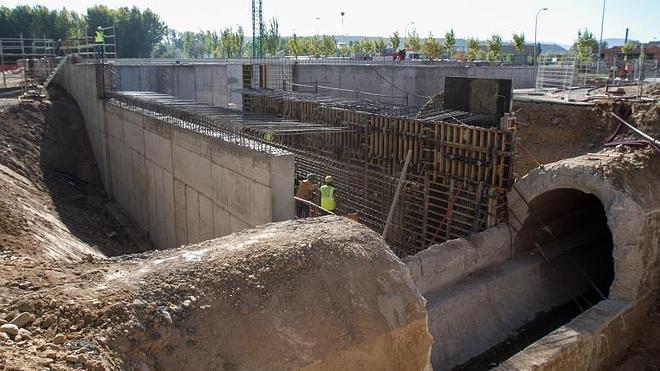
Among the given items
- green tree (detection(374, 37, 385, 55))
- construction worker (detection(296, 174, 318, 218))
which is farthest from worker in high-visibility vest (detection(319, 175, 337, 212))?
green tree (detection(374, 37, 385, 55))

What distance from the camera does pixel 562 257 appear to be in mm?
14312

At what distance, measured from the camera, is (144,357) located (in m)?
5.67

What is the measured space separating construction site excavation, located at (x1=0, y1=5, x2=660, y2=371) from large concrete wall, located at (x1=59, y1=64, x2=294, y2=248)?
7cm

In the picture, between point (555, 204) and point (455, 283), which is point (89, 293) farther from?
point (555, 204)

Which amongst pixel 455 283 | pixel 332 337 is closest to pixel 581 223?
pixel 455 283

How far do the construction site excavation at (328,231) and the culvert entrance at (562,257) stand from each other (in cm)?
6

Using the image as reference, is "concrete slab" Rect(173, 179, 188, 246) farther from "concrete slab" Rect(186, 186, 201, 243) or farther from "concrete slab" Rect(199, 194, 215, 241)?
"concrete slab" Rect(199, 194, 215, 241)

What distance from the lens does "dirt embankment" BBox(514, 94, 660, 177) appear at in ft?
59.9

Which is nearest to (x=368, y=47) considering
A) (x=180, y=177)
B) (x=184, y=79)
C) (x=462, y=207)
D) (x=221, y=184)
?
(x=184, y=79)

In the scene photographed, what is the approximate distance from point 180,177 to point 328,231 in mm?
9510

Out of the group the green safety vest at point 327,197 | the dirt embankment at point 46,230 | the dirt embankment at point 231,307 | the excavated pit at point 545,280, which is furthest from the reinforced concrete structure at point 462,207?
the dirt embankment at point 231,307

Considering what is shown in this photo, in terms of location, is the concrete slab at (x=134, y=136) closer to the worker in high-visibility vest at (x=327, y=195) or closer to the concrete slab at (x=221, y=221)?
the concrete slab at (x=221, y=221)

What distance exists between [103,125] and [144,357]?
2150cm

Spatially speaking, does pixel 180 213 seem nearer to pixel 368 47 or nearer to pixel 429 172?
pixel 429 172
